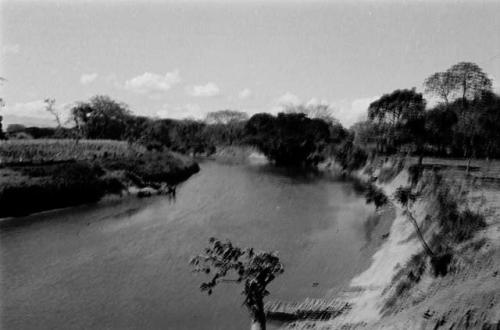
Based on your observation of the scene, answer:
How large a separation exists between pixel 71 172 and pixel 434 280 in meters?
45.6

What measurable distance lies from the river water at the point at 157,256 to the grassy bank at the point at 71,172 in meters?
2.71

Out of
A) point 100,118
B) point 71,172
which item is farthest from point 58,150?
point 100,118

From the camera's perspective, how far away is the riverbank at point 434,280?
45.9ft

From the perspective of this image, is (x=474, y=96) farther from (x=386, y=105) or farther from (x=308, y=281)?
(x=308, y=281)

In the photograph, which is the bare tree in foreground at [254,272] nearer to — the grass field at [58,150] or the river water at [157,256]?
the river water at [157,256]

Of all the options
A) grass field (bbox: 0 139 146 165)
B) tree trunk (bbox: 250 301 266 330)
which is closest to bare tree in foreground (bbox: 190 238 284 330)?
tree trunk (bbox: 250 301 266 330)

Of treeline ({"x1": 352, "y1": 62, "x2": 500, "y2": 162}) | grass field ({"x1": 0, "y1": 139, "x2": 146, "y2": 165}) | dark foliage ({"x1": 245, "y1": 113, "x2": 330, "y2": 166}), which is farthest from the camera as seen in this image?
dark foliage ({"x1": 245, "y1": 113, "x2": 330, "y2": 166})

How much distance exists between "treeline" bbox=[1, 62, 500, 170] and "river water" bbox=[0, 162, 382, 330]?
1642 centimetres

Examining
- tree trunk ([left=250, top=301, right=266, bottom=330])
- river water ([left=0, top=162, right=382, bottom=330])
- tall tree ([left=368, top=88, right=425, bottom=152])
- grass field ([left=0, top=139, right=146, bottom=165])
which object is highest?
tall tree ([left=368, top=88, right=425, bottom=152])

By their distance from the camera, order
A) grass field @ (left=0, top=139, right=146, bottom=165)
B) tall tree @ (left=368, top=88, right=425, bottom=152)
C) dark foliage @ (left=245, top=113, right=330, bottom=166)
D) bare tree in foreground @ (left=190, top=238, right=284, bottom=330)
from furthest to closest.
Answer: dark foliage @ (left=245, top=113, right=330, bottom=166) < tall tree @ (left=368, top=88, right=425, bottom=152) < grass field @ (left=0, top=139, right=146, bottom=165) < bare tree in foreground @ (left=190, top=238, right=284, bottom=330)

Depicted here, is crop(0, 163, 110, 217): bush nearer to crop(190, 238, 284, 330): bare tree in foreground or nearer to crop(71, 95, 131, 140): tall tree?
crop(190, 238, 284, 330): bare tree in foreground

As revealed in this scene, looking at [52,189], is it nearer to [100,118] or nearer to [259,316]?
[259,316]

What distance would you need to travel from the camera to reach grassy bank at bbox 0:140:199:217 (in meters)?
45.2

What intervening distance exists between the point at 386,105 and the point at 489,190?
54745 millimetres
